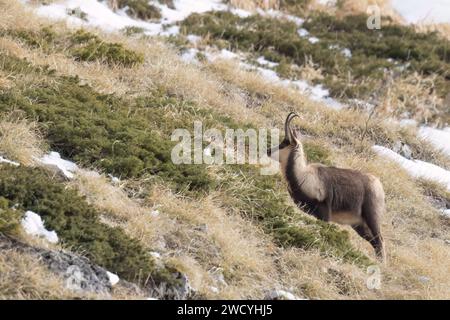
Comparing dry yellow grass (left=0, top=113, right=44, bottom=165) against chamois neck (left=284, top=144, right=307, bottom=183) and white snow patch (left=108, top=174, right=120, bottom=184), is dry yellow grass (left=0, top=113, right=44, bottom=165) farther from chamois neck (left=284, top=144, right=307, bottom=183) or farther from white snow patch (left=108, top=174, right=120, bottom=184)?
chamois neck (left=284, top=144, right=307, bottom=183)

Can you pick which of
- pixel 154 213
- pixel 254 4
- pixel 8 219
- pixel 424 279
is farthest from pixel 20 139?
pixel 254 4

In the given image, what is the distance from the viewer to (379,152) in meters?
12.1

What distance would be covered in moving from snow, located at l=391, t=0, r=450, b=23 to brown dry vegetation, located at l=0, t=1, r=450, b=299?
8533 mm

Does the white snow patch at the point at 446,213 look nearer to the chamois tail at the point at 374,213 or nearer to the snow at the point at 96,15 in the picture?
the chamois tail at the point at 374,213

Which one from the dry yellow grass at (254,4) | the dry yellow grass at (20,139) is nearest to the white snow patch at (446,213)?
the dry yellow grass at (20,139)

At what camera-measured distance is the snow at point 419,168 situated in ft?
39.0

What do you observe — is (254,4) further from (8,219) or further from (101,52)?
(8,219)

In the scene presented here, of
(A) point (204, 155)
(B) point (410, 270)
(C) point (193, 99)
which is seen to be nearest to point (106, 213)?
(A) point (204, 155)

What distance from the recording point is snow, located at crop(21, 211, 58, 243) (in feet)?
20.6

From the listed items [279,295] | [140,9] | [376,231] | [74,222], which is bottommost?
[140,9]

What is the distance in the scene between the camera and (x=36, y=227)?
638 cm

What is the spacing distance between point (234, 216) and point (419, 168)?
4899 millimetres

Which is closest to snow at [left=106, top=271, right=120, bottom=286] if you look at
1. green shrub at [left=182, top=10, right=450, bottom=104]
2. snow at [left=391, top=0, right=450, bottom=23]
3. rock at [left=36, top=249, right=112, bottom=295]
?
rock at [left=36, top=249, right=112, bottom=295]
